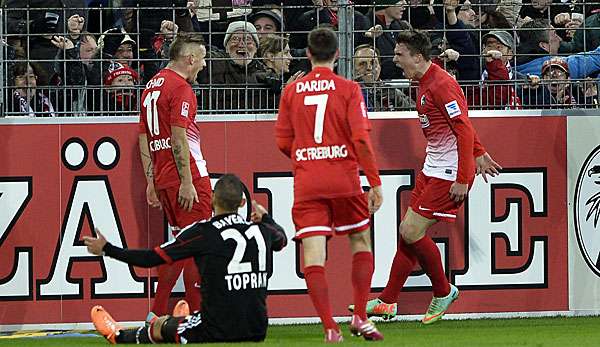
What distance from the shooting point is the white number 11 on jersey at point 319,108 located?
8883mm

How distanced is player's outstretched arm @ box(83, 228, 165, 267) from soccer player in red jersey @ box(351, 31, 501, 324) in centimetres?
282

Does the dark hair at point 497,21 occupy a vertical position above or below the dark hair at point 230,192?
above

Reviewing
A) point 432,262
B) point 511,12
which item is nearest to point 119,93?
point 432,262

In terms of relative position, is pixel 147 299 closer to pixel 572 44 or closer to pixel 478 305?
pixel 478 305

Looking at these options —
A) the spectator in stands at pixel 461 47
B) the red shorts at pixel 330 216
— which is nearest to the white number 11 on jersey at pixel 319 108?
the red shorts at pixel 330 216

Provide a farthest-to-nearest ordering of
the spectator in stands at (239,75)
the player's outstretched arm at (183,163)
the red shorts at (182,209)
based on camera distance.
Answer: the spectator in stands at (239,75) < the red shorts at (182,209) < the player's outstretched arm at (183,163)

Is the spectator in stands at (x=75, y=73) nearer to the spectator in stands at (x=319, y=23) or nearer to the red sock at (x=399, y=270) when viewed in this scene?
the spectator in stands at (x=319, y=23)

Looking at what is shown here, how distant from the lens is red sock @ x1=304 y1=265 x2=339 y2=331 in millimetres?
8812

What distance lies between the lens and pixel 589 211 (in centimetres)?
1180

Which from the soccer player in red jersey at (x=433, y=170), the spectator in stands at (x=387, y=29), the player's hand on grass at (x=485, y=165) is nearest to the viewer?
the soccer player in red jersey at (x=433, y=170)

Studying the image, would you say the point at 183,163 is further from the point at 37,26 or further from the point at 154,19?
the point at 37,26

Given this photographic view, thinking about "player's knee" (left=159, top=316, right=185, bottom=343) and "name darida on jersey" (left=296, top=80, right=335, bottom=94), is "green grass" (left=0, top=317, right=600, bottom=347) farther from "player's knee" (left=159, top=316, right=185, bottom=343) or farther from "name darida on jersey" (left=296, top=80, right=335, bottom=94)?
"name darida on jersey" (left=296, top=80, right=335, bottom=94)

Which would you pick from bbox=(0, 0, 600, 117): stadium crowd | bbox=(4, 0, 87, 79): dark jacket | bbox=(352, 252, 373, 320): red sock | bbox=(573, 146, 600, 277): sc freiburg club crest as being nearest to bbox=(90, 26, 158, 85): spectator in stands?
bbox=(0, 0, 600, 117): stadium crowd

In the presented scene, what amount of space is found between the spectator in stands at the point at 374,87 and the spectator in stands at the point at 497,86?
0.60 m
